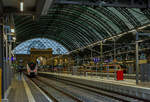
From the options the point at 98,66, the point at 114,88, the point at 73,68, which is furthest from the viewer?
the point at 73,68

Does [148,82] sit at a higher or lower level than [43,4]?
lower

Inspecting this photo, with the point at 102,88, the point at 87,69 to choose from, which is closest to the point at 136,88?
the point at 102,88

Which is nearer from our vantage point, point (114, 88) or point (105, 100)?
point (105, 100)

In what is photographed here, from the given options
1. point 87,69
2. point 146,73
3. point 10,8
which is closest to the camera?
point 10,8

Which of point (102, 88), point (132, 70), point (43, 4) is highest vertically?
point (43, 4)

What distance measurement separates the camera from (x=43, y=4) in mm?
12219

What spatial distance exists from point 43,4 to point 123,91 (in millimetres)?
13508

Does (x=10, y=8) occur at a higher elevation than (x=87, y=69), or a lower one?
higher

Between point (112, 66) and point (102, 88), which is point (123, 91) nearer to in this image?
point (102, 88)

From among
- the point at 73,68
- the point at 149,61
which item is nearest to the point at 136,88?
the point at 149,61

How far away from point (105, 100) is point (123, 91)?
5291 mm

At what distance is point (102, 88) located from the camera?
28359 mm

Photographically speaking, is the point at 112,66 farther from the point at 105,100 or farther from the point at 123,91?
the point at 105,100

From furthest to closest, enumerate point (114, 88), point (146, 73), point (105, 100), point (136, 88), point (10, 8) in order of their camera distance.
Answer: point (114, 88)
point (146, 73)
point (136, 88)
point (105, 100)
point (10, 8)
